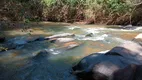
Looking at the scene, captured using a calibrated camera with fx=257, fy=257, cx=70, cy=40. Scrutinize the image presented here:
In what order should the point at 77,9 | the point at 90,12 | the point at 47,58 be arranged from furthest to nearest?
the point at 77,9 < the point at 90,12 < the point at 47,58

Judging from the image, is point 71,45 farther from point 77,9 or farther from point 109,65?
point 77,9

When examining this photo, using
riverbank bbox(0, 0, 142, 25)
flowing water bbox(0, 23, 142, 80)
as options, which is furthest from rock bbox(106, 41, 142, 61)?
riverbank bbox(0, 0, 142, 25)

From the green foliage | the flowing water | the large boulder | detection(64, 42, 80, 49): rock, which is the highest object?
the green foliage

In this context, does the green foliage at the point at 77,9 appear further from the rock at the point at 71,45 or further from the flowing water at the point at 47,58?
the rock at the point at 71,45

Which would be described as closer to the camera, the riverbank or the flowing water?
the flowing water

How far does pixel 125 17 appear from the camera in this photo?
1367 cm

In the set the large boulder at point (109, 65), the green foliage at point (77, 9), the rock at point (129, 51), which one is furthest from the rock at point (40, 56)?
the green foliage at point (77, 9)

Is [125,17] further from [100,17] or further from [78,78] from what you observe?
[78,78]

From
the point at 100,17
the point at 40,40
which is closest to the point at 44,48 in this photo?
the point at 40,40

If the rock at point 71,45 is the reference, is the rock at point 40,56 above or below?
below

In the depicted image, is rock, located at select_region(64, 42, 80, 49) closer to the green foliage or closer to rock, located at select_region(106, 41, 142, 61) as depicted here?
rock, located at select_region(106, 41, 142, 61)

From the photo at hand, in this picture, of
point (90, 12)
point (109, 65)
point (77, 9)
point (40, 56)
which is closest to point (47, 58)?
point (40, 56)

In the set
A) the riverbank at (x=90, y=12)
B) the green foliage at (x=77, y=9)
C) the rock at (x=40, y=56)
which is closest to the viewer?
the rock at (x=40, y=56)

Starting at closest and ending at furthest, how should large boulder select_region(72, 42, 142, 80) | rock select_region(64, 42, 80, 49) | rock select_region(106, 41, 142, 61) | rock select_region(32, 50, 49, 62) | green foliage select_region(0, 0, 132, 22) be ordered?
1. large boulder select_region(72, 42, 142, 80)
2. rock select_region(106, 41, 142, 61)
3. rock select_region(32, 50, 49, 62)
4. rock select_region(64, 42, 80, 49)
5. green foliage select_region(0, 0, 132, 22)
